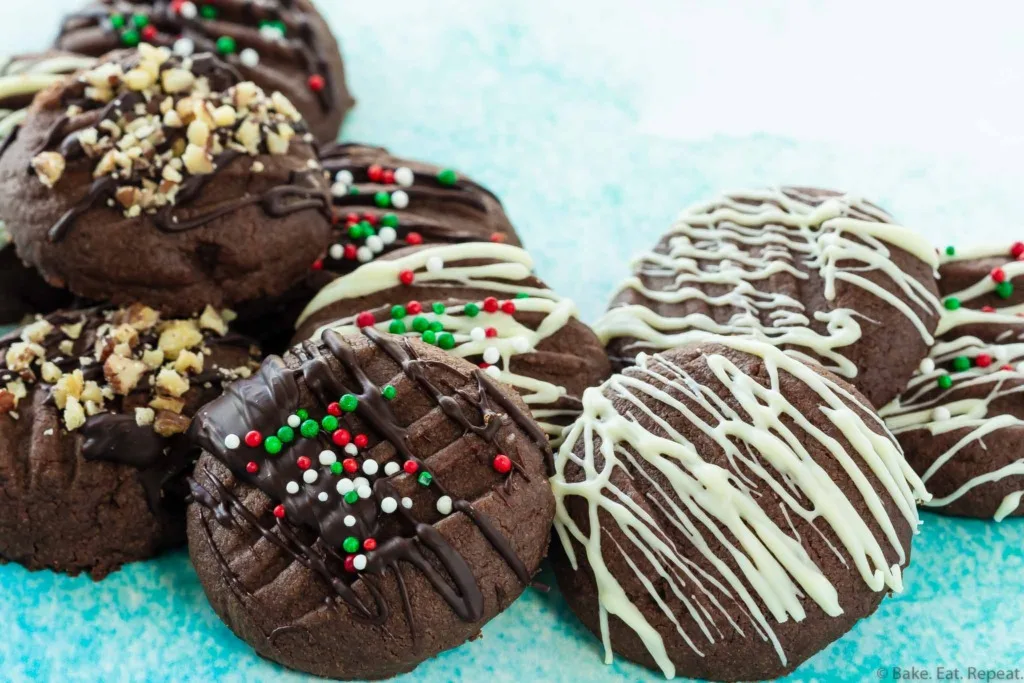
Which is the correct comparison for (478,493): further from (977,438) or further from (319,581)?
(977,438)

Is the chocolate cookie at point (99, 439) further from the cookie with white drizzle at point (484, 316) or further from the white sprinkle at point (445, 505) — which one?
the white sprinkle at point (445, 505)

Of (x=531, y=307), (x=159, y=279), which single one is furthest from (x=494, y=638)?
(x=159, y=279)

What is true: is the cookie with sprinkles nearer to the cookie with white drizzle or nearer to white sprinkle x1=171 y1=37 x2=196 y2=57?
the cookie with white drizzle

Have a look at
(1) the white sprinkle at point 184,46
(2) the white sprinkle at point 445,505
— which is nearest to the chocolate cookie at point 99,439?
(2) the white sprinkle at point 445,505

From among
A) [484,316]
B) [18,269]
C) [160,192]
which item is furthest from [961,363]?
[18,269]

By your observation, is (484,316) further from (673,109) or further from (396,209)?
(673,109)

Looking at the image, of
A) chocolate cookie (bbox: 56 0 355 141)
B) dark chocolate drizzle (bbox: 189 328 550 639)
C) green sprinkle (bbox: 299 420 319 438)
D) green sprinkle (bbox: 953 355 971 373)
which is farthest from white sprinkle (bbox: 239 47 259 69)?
green sprinkle (bbox: 953 355 971 373)
